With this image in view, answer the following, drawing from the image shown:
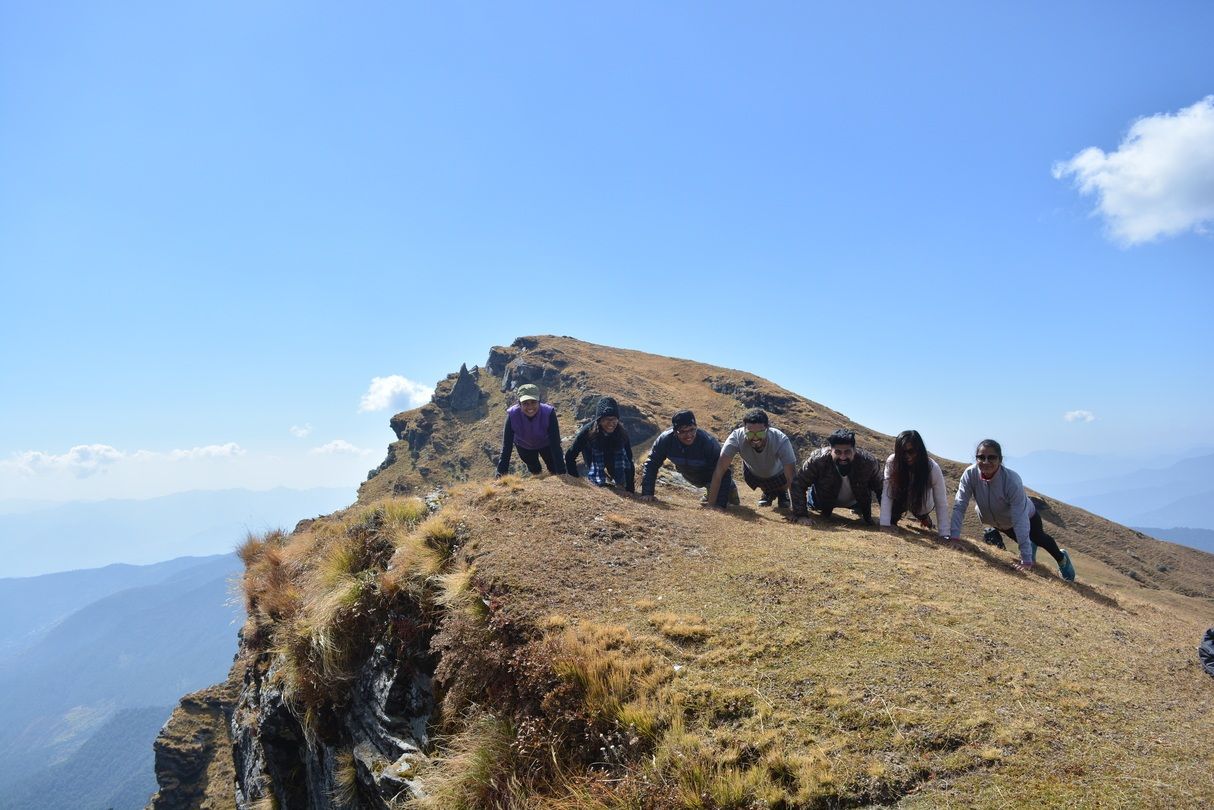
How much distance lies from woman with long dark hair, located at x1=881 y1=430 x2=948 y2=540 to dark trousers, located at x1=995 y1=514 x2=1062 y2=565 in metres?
1.19

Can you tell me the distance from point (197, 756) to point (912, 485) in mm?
43379

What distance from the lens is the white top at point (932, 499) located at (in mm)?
10336

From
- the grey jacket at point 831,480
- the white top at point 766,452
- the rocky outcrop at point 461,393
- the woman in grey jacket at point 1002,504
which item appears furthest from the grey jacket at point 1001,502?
the rocky outcrop at point 461,393

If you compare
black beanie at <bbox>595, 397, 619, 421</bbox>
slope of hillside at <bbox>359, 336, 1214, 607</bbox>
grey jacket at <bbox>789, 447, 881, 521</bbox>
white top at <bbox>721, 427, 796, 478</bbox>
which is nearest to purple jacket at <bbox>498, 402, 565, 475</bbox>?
black beanie at <bbox>595, 397, 619, 421</bbox>

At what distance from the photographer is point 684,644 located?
6.29 metres

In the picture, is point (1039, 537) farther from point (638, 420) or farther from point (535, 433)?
point (638, 420)

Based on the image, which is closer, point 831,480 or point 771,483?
point 831,480

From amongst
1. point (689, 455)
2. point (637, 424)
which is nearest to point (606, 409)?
point (689, 455)

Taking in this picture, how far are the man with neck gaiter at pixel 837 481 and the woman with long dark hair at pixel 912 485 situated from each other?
38 centimetres

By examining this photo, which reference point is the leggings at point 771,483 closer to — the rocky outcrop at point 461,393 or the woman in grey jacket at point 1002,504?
the woman in grey jacket at point 1002,504

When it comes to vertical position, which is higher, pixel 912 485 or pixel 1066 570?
pixel 912 485

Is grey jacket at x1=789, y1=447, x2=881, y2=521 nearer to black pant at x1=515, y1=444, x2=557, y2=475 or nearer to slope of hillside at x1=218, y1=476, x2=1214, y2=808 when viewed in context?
slope of hillside at x1=218, y1=476, x2=1214, y2=808

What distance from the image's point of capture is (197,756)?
34938mm

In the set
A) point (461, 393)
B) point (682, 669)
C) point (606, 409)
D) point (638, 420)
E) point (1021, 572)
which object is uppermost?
point (461, 393)
